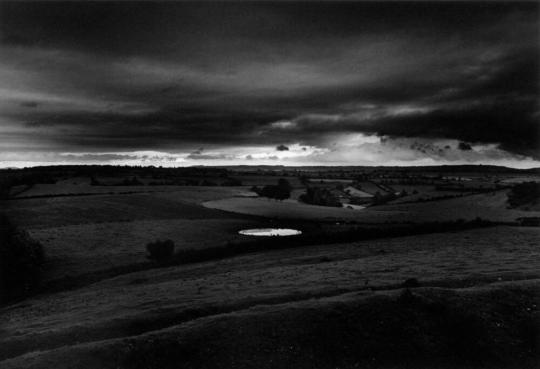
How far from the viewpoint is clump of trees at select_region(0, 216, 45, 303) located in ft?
143

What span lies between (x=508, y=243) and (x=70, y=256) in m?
49.3

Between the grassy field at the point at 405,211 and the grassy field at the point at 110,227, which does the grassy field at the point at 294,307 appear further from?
the grassy field at the point at 405,211

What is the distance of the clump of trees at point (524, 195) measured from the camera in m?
117

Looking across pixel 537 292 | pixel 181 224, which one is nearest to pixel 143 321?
pixel 537 292

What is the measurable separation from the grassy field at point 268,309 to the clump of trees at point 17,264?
551cm

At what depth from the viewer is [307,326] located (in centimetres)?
2028

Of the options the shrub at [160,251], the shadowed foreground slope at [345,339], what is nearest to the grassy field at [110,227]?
the shrub at [160,251]

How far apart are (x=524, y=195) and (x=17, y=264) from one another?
118 metres

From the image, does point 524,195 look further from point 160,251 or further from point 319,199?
point 160,251

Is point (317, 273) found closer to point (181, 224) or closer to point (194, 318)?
point (194, 318)

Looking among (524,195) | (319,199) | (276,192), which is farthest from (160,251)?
(524,195)

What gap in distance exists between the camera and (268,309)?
22.2 m

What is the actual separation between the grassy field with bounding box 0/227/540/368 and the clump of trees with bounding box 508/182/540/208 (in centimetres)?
8524

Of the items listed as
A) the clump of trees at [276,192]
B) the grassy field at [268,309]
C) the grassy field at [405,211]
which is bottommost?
the grassy field at [405,211]
